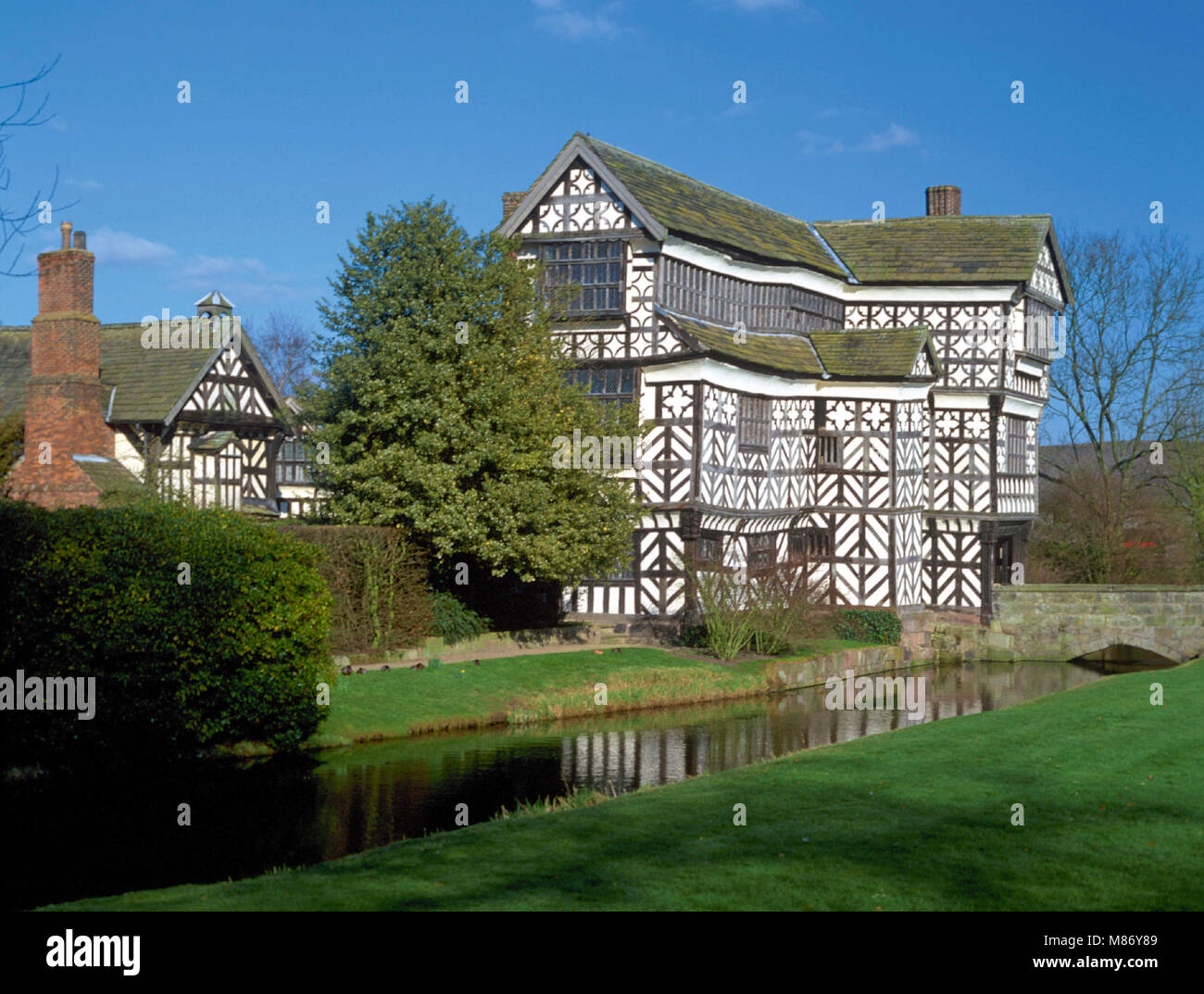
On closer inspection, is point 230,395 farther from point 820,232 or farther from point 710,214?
point 820,232

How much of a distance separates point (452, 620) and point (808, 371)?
41.7 feet

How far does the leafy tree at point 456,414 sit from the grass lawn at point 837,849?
11.2m

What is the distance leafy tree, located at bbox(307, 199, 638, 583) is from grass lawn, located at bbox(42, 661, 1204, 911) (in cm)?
1124

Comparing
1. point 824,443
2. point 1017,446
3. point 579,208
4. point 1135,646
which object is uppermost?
point 579,208

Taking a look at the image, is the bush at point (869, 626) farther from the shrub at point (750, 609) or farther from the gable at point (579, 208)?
the gable at point (579, 208)

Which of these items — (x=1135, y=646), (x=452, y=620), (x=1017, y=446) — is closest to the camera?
(x=452, y=620)

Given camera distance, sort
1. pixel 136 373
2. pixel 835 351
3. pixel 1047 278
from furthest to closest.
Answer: pixel 1047 278, pixel 136 373, pixel 835 351

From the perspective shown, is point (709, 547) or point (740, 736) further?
point (709, 547)

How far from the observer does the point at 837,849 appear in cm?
919

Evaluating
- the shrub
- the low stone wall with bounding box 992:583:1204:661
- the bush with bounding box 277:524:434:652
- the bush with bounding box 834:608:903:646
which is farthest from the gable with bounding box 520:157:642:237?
the low stone wall with bounding box 992:583:1204:661

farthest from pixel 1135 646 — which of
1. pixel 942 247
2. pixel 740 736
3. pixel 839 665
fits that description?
pixel 740 736
